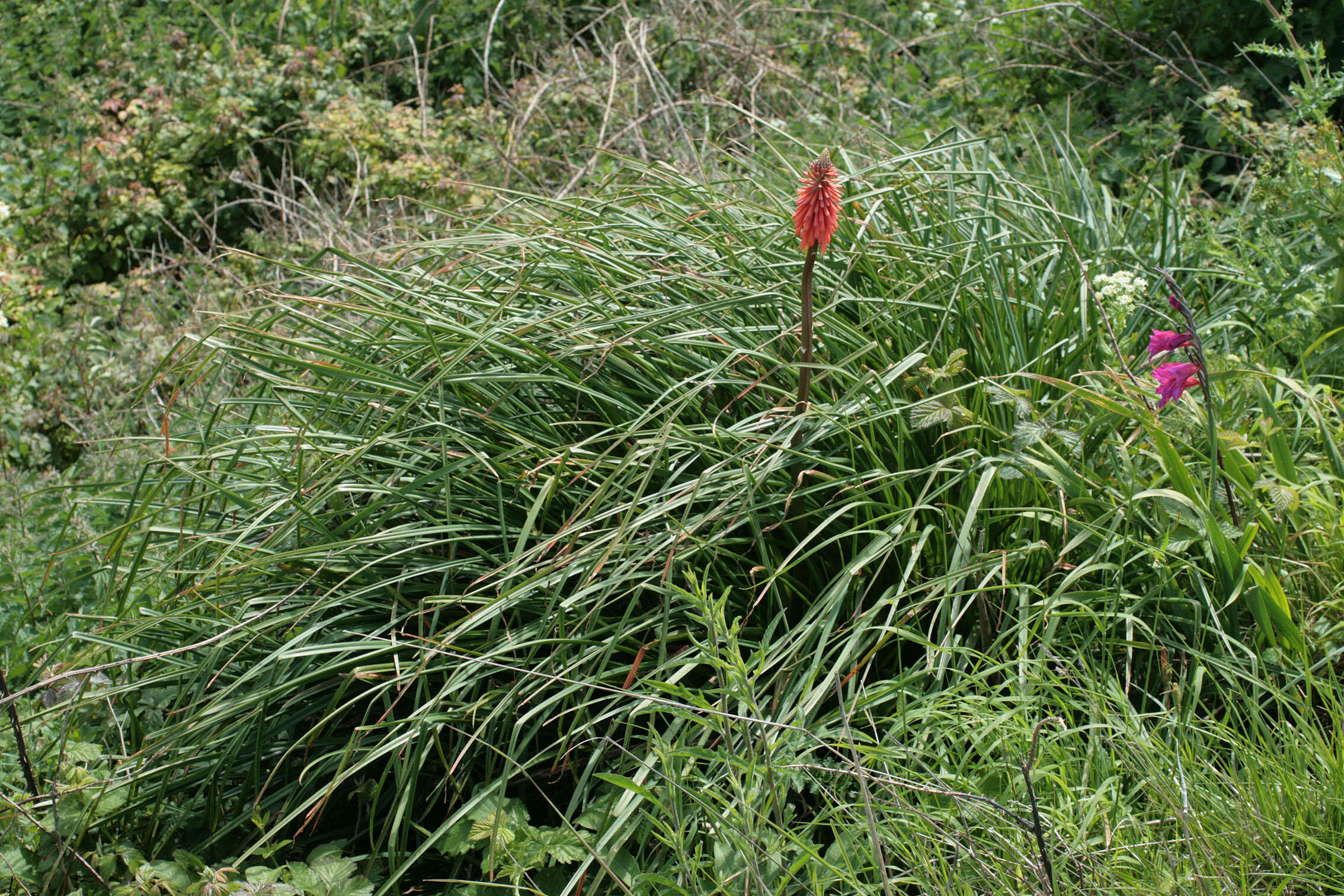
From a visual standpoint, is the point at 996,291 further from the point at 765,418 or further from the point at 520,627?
the point at 520,627

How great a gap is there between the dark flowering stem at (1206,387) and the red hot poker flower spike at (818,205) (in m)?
0.61

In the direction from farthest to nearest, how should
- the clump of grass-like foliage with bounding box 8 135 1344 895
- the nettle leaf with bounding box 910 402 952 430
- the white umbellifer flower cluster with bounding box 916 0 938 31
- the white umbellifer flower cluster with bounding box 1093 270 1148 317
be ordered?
the white umbellifer flower cluster with bounding box 916 0 938 31
the white umbellifer flower cluster with bounding box 1093 270 1148 317
the nettle leaf with bounding box 910 402 952 430
the clump of grass-like foliage with bounding box 8 135 1344 895

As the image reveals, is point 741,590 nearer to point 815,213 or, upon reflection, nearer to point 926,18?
point 815,213

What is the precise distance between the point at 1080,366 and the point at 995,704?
1072 millimetres

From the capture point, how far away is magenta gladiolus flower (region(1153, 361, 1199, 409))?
7.09ft

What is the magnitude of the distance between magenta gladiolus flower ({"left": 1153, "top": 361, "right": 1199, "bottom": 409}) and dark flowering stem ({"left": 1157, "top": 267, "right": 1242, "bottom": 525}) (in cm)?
2

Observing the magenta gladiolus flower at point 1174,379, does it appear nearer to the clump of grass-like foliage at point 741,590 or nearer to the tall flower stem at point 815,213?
the clump of grass-like foliage at point 741,590

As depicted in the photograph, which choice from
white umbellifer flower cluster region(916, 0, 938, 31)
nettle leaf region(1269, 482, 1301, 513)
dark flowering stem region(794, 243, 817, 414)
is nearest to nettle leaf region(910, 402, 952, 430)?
dark flowering stem region(794, 243, 817, 414)

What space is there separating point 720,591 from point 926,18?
15.9 feet

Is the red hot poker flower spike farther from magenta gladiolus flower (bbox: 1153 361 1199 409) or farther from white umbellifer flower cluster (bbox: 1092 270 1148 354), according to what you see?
white umbellifer flower cluster (bbox: 1092 270 1148 354)

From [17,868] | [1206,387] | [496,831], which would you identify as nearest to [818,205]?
[1206,387]

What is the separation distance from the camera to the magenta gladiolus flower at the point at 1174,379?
7.09ft

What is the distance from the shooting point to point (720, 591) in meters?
2.23

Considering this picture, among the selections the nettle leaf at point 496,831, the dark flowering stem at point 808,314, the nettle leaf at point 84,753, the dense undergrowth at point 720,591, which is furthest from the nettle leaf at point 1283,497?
the nettle leaf at point 84,753
